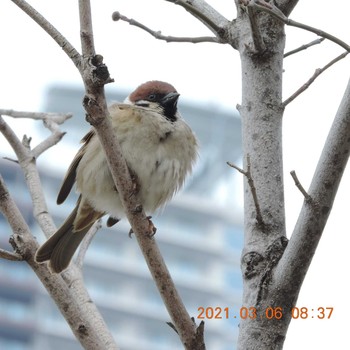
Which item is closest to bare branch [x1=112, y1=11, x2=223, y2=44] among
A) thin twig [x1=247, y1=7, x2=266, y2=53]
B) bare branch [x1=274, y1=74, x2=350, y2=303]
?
thin twig [x1=247, y1=7, x2=266, y2=53]

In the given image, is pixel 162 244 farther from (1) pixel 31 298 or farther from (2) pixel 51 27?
(2) pixel 51 27

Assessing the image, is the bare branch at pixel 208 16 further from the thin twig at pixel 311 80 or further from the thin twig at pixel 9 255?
the thin twig at pixel 9 255

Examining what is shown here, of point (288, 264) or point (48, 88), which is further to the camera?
point (48, 88)

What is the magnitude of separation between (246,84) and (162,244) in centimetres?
5624

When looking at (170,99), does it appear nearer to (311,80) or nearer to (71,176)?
(71,176)

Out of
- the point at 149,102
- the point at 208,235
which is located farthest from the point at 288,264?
the point at 208,235

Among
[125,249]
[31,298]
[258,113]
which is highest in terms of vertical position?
[125,249]

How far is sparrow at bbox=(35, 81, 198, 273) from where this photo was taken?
3502mm

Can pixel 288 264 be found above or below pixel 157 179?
below

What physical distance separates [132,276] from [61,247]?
55071 millimetres

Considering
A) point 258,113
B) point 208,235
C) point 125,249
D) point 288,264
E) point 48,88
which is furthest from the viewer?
point 48,88

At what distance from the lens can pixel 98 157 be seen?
3619 mm

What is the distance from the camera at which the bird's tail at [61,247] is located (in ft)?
9.87

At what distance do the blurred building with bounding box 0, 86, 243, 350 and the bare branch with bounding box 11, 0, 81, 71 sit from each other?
46.5 metres
